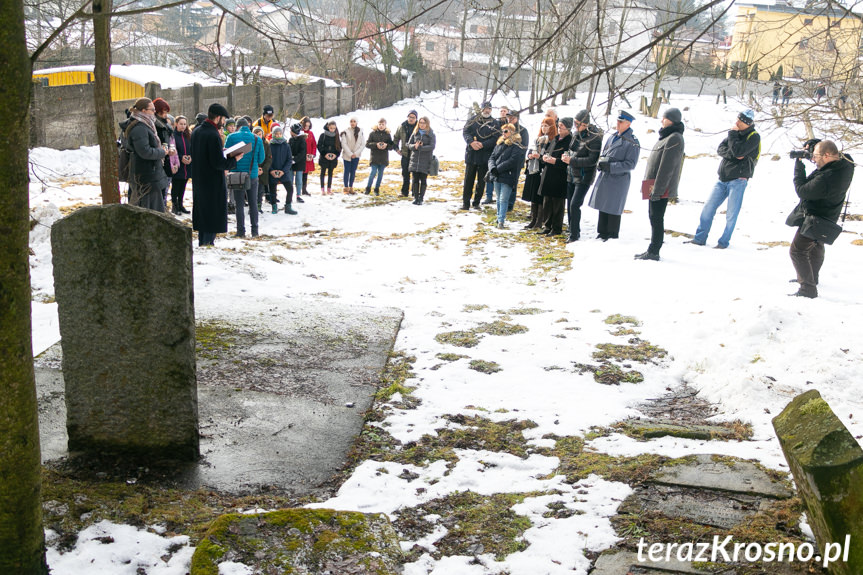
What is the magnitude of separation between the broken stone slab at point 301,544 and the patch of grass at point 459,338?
343 centimetres

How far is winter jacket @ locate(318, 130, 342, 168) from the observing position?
15.5 meters

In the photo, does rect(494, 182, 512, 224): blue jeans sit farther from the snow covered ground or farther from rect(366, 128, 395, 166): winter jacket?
rect(366, 128, 395, 166): winter jacket

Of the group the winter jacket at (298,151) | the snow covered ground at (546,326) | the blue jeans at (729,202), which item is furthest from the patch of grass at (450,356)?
the winter jacket at (298,151)

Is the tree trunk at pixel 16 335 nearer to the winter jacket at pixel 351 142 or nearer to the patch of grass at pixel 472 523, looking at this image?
the patch of grass at pixel 472 523

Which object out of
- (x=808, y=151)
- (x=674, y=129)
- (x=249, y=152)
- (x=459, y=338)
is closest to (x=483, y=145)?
(x=674, y=129)

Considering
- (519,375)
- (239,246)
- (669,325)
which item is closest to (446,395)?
(519,375)

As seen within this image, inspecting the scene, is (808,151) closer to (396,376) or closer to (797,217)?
(797,217)

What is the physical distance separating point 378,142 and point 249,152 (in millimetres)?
5058

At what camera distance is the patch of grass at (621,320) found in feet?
24.6

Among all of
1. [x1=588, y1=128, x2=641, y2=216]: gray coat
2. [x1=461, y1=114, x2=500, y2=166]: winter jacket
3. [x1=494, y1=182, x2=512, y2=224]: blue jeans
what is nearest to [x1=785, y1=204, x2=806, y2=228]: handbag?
[x1=588, y1=128, x2=641, y2=216]: gray coat

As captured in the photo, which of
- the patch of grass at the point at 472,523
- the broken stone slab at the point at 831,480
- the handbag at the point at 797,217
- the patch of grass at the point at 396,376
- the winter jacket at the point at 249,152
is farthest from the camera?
the winter jacket at the point at 249,152

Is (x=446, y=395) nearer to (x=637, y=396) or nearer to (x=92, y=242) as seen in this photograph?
(x=637, y=396)

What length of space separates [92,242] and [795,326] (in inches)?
212

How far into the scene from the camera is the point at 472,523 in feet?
11.9
